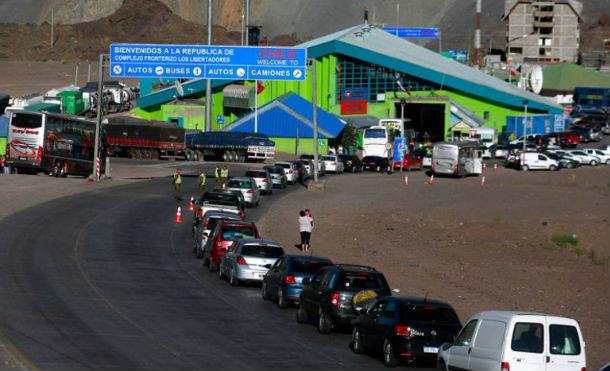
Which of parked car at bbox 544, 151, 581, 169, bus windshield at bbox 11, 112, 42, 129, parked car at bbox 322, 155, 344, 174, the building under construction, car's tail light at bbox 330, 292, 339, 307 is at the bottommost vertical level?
car's tail light at bbox 330, 292, 339, 307

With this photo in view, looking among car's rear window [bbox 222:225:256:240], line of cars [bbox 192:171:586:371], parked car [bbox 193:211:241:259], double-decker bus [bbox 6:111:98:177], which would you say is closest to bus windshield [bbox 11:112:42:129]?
double-decker bus [bbox 6:111:98:177]

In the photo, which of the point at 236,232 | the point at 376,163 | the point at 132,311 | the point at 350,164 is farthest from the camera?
the point at 376,163

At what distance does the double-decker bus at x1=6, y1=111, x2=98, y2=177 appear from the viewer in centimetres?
5991

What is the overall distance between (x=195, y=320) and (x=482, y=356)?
9481 millimetres

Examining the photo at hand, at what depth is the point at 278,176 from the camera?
63.5 m

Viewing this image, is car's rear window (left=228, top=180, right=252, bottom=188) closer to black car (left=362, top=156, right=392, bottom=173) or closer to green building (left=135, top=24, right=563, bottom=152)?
black car (left=362, top=156, right=392, bottom=173)

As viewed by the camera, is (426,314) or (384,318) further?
(384,318)

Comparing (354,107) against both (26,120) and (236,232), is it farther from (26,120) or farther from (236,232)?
(236,232)

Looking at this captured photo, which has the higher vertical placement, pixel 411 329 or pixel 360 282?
pixel 360 282

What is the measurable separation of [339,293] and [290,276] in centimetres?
344

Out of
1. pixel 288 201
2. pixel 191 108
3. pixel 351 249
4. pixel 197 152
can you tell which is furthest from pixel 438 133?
pixel 351 249

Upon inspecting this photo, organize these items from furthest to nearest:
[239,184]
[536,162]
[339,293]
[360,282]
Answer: [536,162], [239,184], [360,282], [339,293]

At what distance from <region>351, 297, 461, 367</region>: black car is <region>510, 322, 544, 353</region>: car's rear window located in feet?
13.1

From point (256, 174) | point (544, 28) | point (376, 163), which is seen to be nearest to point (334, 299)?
point (256, 174)
